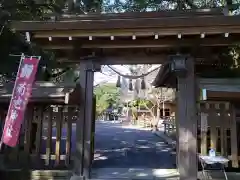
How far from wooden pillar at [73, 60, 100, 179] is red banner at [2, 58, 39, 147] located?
135 centimetres

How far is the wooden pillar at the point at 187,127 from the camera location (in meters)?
6.68

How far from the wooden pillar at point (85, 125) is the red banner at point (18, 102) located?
4.43 feet

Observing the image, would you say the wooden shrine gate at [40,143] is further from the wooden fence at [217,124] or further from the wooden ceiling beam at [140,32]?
the wooden fence at [217,124]

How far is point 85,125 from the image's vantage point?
7.09 metres

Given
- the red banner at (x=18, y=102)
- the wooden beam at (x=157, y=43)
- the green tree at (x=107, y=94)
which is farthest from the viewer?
the green tree at (x=107, y=94)

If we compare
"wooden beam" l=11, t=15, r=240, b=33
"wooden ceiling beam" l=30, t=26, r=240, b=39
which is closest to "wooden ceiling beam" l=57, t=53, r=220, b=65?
"wooden ceiling beam" l=30, t=26, r=240, b=39

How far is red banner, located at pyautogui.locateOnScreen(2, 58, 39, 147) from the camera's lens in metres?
5.94

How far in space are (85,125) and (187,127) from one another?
97.8 inches

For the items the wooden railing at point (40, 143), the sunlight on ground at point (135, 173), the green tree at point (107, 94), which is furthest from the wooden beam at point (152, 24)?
the green tree at point (107, 94)

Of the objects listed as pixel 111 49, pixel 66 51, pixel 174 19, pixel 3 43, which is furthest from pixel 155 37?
pixel 3 43

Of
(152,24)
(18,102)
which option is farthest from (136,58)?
(18,102)

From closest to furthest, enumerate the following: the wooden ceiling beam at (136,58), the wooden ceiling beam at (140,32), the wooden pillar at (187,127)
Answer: the wooden ceiling beam at (140,32) → the wooden pillar at (187,127) → the wooden ceiling beam at (136,58)

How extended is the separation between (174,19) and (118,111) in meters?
51.7

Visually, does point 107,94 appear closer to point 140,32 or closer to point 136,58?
point 136,58
